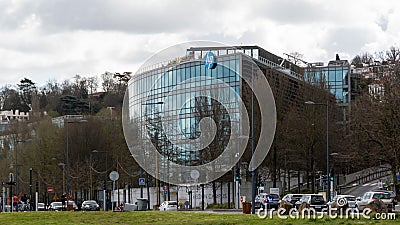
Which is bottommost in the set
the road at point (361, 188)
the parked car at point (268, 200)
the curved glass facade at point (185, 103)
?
the road at point (361, 188)

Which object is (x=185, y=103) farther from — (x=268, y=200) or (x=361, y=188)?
(x=268, y=200)

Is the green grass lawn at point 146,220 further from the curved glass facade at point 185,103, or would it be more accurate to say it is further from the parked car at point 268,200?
the curved glass facade at point 185,103

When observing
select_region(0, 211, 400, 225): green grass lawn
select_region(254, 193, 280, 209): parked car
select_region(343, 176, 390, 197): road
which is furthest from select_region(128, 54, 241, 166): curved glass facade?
select_region(0, 211, 400, 225): green grass lawn

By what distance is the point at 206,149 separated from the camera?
226 ft

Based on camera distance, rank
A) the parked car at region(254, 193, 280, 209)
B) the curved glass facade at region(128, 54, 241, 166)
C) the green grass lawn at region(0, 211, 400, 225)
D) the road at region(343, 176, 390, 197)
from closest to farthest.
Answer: the green grass lawn at region(0, 211, 400, 225) < the parked car at region(254, 193, 280, 209) < the curved glass facade at region(128, 54, 241, 166) < the road at region(343, 176, 390, 197)

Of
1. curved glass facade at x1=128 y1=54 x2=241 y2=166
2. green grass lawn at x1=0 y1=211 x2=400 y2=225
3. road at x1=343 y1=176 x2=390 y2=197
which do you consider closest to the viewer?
green grass lawn at x1=0 y1=211 x2=400 y2=225

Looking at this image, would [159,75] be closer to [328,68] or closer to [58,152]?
[58,152]

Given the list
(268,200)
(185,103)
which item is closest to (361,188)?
(185,103)

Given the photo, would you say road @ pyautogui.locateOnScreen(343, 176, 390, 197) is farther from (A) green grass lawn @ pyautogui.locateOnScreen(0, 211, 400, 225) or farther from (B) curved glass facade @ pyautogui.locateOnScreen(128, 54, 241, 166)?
(A) green grass lawn @ pyautogui.locateOnScreen(0, 211, 400, 225)

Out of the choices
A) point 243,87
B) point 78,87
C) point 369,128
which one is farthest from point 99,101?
point 369,128

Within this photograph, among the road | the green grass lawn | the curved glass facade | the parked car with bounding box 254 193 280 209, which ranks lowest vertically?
the road

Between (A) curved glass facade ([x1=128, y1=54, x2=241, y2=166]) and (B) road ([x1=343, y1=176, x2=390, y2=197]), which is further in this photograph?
(B) road ([x1=343, y1=176, x2=390, y2=197])

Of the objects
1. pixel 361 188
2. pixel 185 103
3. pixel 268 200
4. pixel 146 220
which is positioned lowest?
pixel 361 188

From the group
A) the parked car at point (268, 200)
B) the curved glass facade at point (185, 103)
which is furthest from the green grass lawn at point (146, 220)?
the curved glass facade at point (185, 103)
